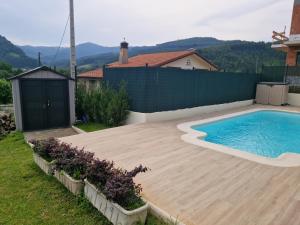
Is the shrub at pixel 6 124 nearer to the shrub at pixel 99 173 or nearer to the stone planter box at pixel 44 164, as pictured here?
the stone planter box at pixel 44 164

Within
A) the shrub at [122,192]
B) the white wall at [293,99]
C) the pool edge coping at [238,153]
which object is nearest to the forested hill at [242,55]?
the white wall at [293,99]

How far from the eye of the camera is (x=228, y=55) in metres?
35.8

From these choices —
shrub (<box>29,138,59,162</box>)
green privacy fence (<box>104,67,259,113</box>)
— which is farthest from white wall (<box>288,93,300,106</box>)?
shrub (<box>29,138,59,162</box>)

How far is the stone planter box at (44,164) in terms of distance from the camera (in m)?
4.65

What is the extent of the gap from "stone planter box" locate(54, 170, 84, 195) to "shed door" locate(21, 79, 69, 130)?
201 inches

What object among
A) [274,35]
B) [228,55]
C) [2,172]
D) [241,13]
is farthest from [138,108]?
[228,55]

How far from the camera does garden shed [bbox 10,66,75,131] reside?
8.41 metres

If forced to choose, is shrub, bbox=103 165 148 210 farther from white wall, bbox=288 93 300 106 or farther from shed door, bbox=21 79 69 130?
white wall, bbox=288 93 300 106

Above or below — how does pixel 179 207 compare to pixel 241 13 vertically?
below

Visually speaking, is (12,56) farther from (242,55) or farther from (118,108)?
(118,108)

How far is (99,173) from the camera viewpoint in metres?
3.57

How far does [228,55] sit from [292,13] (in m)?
14.7

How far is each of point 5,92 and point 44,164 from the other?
1102 cm

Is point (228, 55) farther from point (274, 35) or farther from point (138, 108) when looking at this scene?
point (138, 108)
